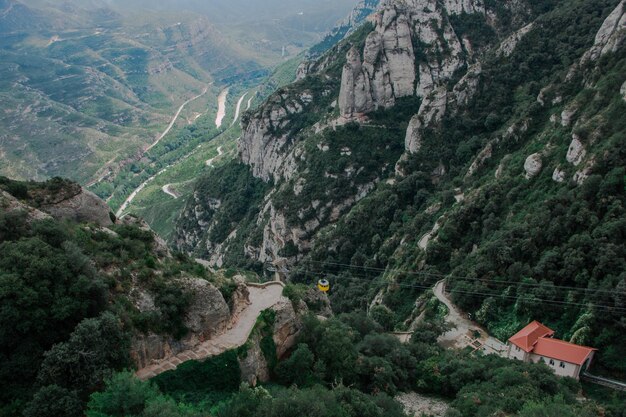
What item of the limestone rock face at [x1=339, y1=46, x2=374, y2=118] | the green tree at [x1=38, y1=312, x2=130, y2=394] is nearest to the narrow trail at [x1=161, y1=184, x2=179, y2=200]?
the limestone rock face at [x1=339, y1=46, x2=374, y2=118]

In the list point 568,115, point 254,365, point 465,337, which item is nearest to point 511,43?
point 568,115

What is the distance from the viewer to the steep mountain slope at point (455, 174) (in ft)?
164

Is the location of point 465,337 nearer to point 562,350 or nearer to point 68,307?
point 562,350

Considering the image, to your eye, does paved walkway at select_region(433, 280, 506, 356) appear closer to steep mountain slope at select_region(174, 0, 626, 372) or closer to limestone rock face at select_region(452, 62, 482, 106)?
steep mountain slope at select_region(174, 0, 626, 372)

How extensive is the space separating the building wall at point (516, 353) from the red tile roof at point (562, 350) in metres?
0.96

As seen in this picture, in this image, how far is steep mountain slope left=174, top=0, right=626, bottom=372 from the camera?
4991 centimetres

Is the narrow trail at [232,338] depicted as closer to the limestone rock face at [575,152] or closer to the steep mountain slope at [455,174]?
the steep mountain slope at [455,174]

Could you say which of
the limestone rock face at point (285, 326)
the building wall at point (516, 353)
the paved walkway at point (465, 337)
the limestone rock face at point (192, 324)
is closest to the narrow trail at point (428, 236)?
the paved walkway at point (465, 337)

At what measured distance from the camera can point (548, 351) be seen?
4234cm

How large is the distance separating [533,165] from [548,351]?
88.2ft

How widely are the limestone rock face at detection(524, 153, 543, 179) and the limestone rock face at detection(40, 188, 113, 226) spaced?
47207mm

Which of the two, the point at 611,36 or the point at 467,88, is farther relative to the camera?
the point at 467,88

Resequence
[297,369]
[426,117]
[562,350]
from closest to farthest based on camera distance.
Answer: [297,369] → [562,350] → [426,117]

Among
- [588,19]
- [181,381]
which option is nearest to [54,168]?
[588,19]
